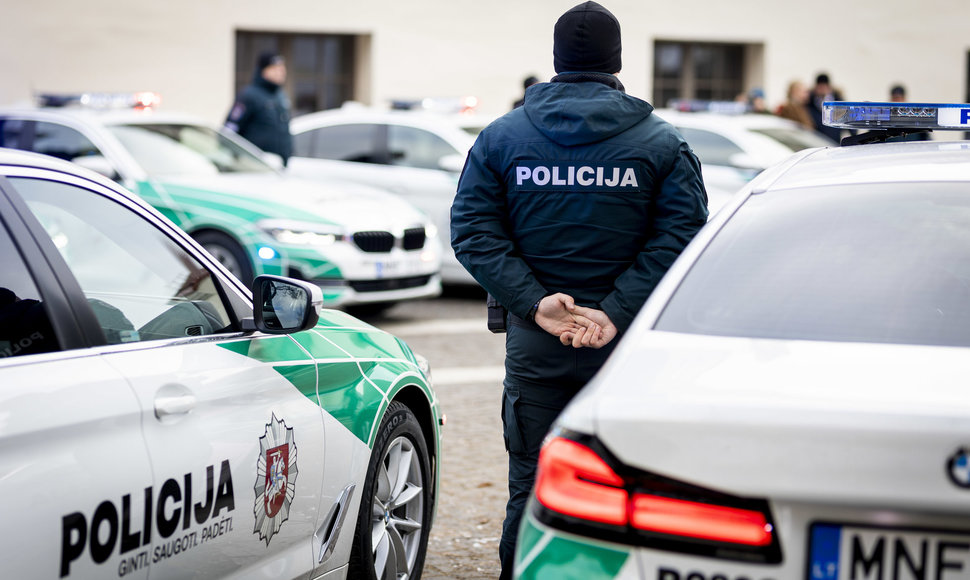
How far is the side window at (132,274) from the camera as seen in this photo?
9.52ft

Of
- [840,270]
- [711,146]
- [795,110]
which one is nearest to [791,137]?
[711,146]

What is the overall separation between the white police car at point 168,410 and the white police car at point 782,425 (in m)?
0.83

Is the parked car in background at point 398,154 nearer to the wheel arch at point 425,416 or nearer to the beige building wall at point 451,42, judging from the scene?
the beige building wall at point 451,42

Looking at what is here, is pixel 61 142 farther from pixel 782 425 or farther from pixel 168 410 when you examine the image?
pixel 782 425

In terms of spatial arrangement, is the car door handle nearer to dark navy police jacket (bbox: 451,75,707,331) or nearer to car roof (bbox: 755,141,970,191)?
dark navy police jacket (bbox: 451,75,707,331)

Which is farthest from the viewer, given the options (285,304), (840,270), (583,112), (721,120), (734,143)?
(721,120)

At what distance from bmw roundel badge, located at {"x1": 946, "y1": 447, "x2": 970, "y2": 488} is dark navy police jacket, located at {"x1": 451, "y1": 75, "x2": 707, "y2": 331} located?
163cm

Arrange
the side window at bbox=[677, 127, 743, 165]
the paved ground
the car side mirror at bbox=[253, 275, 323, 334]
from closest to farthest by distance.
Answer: the car side mirror at bbox=[253, 275, 323, 334]
the paved ground
the side window at bbox=[677, 127, 743, 165]

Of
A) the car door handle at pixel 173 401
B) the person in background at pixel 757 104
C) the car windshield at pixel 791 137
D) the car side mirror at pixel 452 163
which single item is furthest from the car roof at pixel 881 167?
the person in background at pixel 757 104

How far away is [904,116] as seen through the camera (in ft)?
12.5

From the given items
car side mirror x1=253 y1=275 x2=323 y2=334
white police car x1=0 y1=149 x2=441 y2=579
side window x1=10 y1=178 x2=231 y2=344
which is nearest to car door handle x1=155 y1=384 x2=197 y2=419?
white police car x1=0 y1=149 x2=441 y2=579

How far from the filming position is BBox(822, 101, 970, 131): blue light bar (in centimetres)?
380

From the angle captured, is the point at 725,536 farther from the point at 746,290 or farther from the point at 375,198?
the point at 375,198

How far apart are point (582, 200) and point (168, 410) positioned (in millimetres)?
1324
